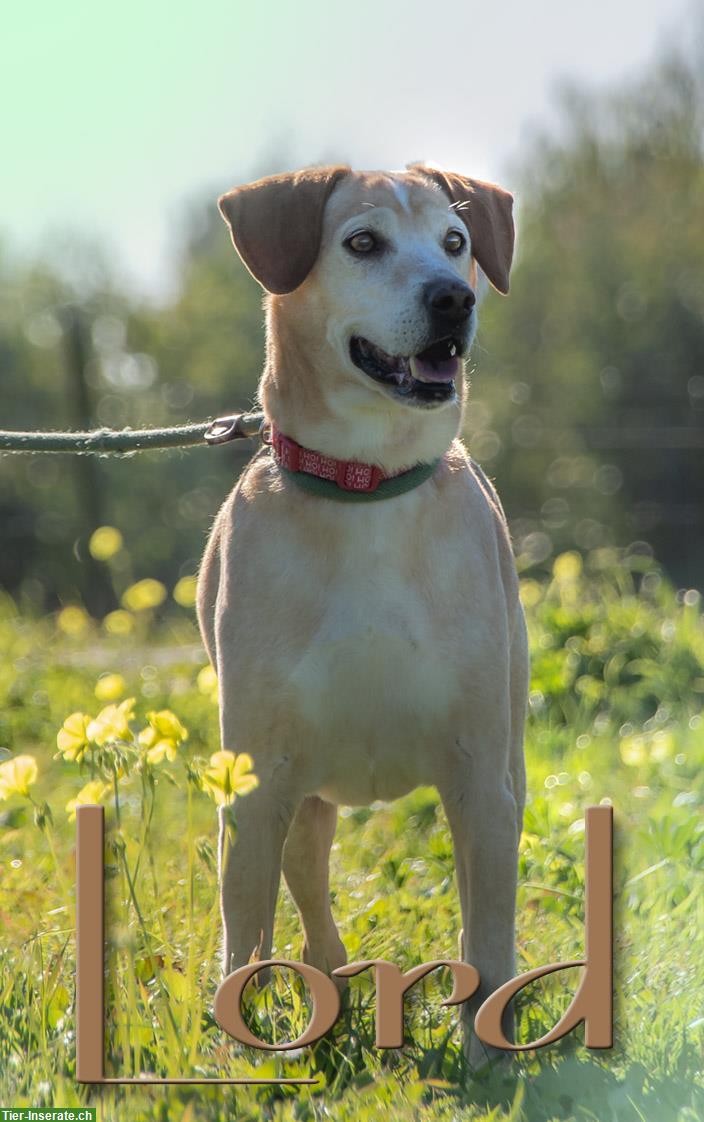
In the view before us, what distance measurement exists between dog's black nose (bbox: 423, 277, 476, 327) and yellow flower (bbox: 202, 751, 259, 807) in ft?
3.38

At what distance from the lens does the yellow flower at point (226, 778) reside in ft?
9.14

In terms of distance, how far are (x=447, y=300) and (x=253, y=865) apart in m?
1.31

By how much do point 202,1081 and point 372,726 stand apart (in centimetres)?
81

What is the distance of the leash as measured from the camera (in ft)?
11.8

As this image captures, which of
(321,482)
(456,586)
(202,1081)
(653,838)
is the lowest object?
(653,838)

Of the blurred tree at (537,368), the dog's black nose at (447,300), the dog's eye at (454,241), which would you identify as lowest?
the blurred tree at (537,368)

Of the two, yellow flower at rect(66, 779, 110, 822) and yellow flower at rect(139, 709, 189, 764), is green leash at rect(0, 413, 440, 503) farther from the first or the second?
yellow flower at rect(66, 779, 110, 822)

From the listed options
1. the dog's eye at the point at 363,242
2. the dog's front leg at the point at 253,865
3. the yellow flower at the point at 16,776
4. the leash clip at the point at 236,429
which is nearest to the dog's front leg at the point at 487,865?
the dog's front leg at the point at 253,865

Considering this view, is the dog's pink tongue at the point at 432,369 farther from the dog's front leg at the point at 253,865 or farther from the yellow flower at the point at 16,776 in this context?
the yellow flower at the point at 16,776

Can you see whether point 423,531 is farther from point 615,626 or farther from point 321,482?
point 615,626

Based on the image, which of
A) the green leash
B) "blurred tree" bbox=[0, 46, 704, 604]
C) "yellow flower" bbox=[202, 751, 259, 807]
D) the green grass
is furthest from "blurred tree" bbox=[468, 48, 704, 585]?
"yellow flower" bbox=[202, 751, 259, 807]

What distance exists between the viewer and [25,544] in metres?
14.1

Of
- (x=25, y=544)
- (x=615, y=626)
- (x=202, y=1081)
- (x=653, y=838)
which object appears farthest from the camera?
(x=25, y=544)

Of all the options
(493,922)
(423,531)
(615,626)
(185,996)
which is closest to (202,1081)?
(185,996)
